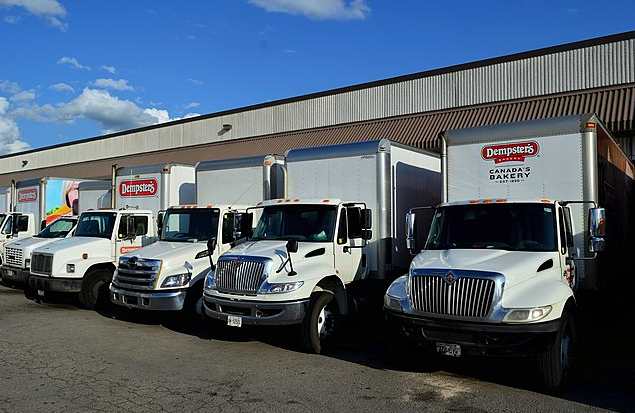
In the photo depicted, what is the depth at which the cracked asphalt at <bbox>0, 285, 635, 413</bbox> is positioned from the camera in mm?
6123

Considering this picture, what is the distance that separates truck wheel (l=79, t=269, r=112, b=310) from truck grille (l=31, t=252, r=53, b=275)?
33.6 inches

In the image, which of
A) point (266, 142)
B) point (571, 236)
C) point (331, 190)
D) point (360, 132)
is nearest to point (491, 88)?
point (360, 132)

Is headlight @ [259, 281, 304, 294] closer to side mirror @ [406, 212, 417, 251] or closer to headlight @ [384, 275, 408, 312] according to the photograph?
headlight @ [384, 275, 408, 312]

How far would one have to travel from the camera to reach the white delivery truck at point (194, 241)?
1014cm

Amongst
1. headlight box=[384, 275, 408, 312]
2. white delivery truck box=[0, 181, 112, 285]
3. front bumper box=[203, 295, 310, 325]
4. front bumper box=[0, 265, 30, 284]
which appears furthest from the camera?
white delivery truck box=[0, 181, 112, 285]

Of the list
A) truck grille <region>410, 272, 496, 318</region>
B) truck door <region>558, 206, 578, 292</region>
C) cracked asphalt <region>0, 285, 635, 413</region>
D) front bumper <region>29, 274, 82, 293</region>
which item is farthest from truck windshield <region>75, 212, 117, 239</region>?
truck door <region>558, 206, 578, 292</region>

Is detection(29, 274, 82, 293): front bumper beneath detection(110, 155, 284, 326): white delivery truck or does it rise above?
beneath

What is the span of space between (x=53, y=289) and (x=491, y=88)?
1825cm

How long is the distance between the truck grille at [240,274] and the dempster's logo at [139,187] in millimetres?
6760

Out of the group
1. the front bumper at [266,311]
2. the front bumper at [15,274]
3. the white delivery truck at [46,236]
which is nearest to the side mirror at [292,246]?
the front bumper at [266,311]

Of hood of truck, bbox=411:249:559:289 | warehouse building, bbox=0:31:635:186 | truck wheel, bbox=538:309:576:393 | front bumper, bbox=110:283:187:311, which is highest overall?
warehouse building, bbox=0:31:635:186

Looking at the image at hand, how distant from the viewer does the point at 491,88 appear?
902 inches

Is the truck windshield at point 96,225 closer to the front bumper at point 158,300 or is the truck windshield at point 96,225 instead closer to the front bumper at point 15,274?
the front bumper at point 15,274

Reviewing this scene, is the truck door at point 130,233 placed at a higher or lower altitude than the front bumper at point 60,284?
higher
